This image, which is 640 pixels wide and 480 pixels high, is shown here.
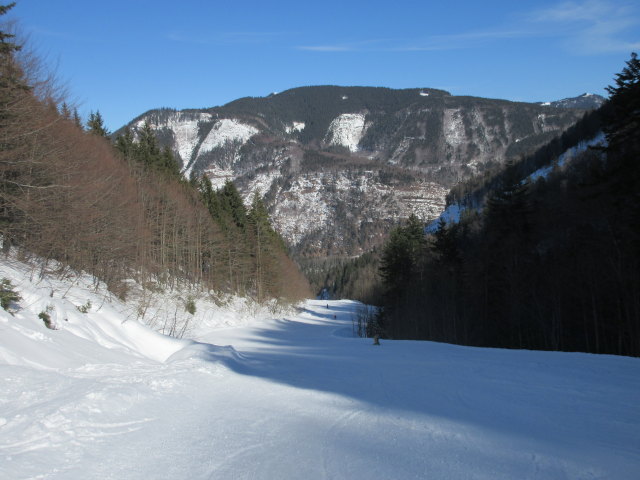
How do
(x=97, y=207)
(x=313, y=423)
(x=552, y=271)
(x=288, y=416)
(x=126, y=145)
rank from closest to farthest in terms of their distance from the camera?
(x=313, y=423), (x=288, y=416), (x=97, y=207), (x=552, y=271), (x=126, y=145)

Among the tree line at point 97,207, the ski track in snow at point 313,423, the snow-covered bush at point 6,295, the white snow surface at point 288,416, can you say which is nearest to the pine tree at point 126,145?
the tree line at point 97,207

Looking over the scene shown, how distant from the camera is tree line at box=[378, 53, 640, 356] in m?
18.9

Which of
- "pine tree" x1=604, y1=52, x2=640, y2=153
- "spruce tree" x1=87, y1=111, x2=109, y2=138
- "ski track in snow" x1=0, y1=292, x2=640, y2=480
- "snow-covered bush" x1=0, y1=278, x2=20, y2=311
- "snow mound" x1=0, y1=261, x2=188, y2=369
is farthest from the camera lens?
"spruce tree" x1=87, y1=111, x2=109, y2=138

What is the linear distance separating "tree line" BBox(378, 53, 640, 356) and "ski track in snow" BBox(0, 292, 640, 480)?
42.6 feet

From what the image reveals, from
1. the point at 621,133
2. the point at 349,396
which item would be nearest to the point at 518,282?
the point at 621,133

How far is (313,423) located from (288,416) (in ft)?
1.90

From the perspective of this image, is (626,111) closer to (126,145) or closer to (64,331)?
(64,331)

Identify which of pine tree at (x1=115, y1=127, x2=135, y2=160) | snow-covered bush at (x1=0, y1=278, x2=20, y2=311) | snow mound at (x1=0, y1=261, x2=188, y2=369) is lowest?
snow mound at (x1=0, y1=261, x2=188, y2=369)

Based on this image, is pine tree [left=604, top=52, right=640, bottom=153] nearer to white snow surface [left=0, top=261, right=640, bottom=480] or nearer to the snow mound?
white snow surface [left=0, top=261, right=640, bottom=480]

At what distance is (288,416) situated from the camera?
22.5 ft

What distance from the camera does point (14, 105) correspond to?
448 inches

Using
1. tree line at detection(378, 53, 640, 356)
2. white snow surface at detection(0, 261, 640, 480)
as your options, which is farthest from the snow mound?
tree line at detection(378, 53, 640, 356)

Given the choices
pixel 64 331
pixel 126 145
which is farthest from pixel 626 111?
pixel 126 145

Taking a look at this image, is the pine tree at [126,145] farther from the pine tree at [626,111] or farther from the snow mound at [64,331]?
the pine tree at [626,111]
